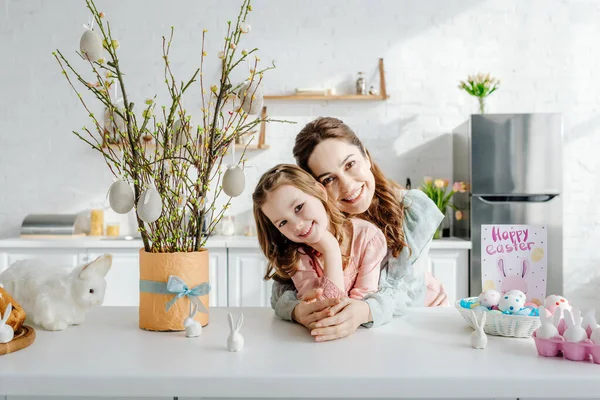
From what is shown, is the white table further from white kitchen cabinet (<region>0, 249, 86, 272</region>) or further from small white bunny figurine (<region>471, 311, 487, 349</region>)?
white kitchen cabinet (<region>0, 249, 86, 272</region>)

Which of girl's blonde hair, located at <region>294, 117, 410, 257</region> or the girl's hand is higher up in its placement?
girl's blonde hair, located at <region>294, 117, 410, 257</region>

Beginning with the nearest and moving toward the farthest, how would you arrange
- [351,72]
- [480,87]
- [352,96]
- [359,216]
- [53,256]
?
[359,216] < [53,256] < [480,87] < [352,96] < [351,72]

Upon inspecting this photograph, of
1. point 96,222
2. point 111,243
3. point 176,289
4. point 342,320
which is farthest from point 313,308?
point 96,222

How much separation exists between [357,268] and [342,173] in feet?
0.80

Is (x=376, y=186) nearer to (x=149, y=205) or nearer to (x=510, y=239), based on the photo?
(x=510, y=239)

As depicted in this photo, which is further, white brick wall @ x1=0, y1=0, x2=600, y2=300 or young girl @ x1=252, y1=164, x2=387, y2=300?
white brick wall @ x1=0, y1=0, x2=600, y2=300

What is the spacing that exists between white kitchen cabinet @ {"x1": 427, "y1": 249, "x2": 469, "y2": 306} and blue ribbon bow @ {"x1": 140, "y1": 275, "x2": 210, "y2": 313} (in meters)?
2.62

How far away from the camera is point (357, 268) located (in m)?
1.41

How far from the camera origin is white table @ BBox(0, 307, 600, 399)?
3.14 ft

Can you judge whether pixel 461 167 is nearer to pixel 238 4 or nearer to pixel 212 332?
pixel 238 4

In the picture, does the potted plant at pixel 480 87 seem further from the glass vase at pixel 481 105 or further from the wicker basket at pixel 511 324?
the wicker basket at pixel 511 324

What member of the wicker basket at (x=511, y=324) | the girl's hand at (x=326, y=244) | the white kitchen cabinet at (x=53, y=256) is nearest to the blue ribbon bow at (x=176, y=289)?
the girl's hand at (x=326, y=244)

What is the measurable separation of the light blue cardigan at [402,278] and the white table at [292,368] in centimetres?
10

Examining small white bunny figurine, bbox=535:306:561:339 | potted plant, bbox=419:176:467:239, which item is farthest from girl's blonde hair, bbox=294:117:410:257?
potted plant, bbox=419:176:467:239
